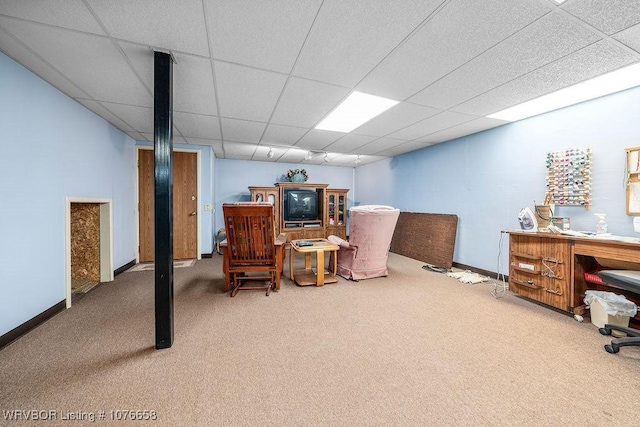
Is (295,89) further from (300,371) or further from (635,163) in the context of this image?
(635,163)

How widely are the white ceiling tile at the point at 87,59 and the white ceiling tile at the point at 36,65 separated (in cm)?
6

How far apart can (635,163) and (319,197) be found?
15.8 feet

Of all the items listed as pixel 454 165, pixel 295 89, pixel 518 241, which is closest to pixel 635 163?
pixel 518 241

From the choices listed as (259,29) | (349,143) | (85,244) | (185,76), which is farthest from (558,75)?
(85,244)

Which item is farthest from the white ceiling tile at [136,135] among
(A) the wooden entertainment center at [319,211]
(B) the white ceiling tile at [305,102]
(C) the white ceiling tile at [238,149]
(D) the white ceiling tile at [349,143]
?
(D) the white ceiling tile at [349,143]

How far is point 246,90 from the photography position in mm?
2357

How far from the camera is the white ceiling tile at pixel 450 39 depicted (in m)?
1.37

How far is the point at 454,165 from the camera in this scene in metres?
4.08

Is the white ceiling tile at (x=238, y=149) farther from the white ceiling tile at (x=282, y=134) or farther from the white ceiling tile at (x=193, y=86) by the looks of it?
the white ceiling tile at (x=193, y=86)

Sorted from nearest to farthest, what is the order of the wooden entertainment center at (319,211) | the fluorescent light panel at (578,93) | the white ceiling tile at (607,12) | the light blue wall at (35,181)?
the white ceiling tile at (607,12), the light blue wall at (35,181), the fluorescent light panel at (578,93), the wooden entertainment center at (319,211)

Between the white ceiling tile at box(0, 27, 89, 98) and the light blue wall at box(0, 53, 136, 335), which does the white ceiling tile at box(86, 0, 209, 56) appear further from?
the light blue wall at box(0, 53, 136, 335)

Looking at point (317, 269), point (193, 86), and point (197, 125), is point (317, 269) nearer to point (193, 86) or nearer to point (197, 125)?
point (193, 86)

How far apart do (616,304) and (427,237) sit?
102 inches

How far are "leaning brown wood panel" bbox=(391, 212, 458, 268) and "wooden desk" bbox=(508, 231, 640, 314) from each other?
54.2 inches
